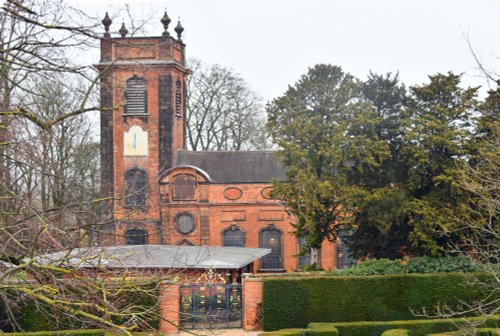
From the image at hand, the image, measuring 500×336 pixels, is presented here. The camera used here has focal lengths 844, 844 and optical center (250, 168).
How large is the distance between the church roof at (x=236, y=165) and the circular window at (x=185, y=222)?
2338 millimetres

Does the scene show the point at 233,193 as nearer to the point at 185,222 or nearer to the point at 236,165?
the point at 236,165

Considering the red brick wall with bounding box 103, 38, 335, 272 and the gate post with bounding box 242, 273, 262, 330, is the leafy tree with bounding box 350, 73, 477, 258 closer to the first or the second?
the gate post with bounding box 242, 273, 262, 330

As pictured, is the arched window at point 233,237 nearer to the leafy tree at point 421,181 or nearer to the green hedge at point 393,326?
the leafy tree at point 421,181

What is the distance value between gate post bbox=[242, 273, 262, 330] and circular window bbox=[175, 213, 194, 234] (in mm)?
18948

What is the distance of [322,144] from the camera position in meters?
33.7

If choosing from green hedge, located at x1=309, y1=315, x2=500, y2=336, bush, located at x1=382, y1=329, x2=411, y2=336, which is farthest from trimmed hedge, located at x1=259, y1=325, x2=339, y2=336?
bush, located at x1=382, y1=329, x2=411, y2=336

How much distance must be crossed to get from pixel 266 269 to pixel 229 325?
1874 cm

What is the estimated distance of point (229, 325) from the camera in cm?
→ 2514

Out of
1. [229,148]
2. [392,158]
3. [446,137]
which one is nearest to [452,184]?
[446,137]

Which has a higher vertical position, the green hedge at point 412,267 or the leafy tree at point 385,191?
the leafy tree at point 385,191

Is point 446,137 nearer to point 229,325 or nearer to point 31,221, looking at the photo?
point 229,325

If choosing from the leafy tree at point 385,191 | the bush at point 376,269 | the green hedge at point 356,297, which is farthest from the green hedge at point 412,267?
the leafy tree at point 385,191

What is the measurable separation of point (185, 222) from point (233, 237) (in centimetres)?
265

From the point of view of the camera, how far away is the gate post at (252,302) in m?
24.6
